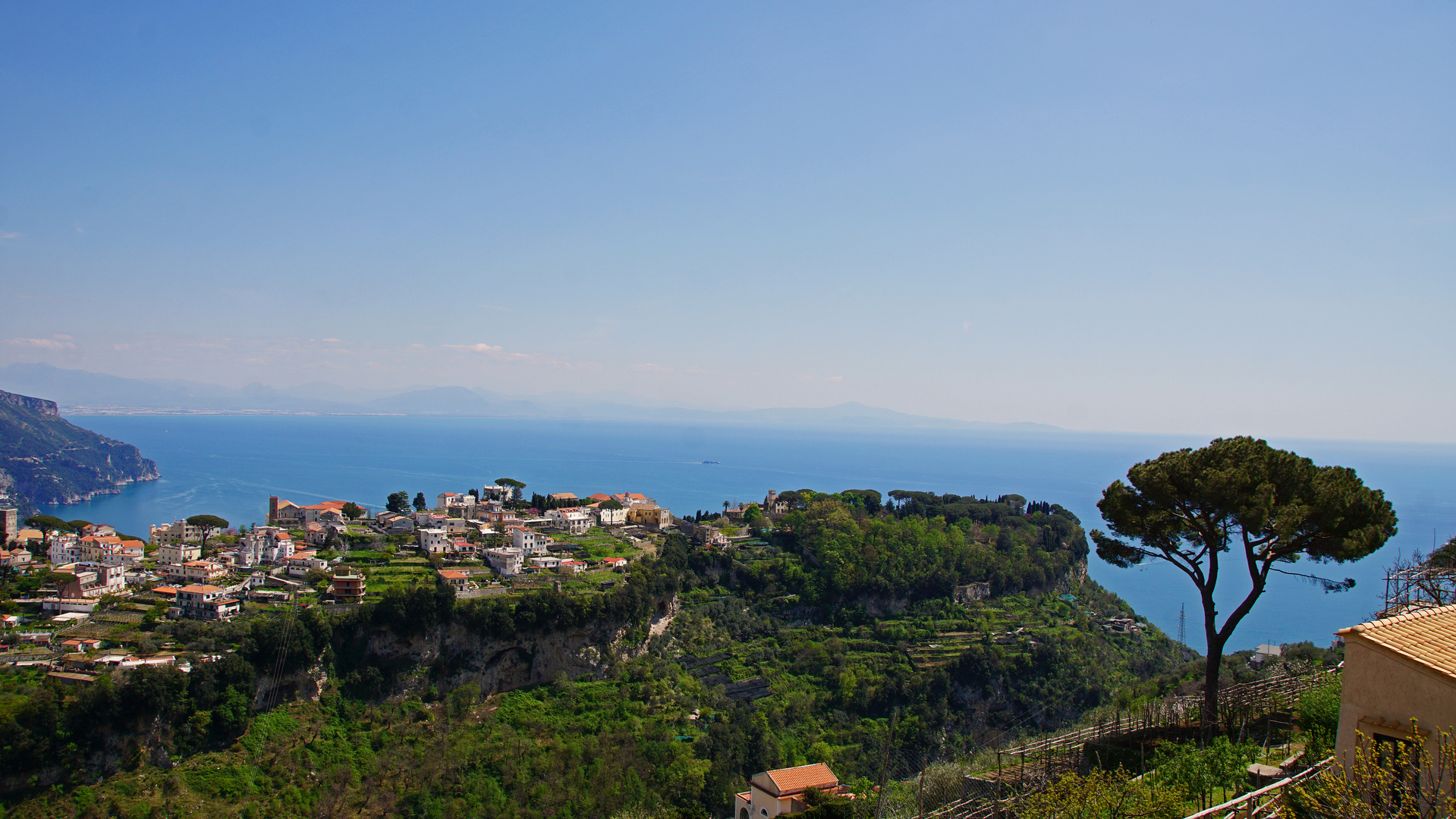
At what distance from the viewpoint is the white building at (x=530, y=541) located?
2962 cm

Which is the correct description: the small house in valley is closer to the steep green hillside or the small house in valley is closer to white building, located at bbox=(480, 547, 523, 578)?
white building, located at bbox=(480, 547, 523, 578)

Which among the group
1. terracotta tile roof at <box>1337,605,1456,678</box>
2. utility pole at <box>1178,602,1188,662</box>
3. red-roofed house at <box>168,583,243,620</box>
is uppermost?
terracotta tile roof at <box>1337,605,1456,678</box>

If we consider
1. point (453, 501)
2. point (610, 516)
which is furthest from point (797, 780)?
point (453, 501)

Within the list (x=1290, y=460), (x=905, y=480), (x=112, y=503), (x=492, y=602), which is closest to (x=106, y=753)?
(x=492, y=602)

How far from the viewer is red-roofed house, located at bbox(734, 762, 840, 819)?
14023 mm

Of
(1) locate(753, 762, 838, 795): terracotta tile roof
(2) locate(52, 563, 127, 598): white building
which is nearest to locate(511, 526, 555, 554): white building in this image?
(2) locate(52, 563, 127, 598): white building

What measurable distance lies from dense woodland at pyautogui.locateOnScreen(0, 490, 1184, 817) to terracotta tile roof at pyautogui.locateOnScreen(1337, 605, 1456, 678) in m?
11.8

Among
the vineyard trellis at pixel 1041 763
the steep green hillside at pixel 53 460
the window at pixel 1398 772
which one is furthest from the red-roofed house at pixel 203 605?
the steep green hillside at pixel 53 460

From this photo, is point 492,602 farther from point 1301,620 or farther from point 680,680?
point 1301,620

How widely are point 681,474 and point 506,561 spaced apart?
71.7 m

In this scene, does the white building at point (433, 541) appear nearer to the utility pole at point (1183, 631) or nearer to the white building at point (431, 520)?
the white building at point (431, 520)

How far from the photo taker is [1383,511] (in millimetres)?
9688

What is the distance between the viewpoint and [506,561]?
26.6m

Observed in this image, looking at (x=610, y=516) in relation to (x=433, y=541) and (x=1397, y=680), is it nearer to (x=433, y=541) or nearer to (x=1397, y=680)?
(x=433, y=541)
